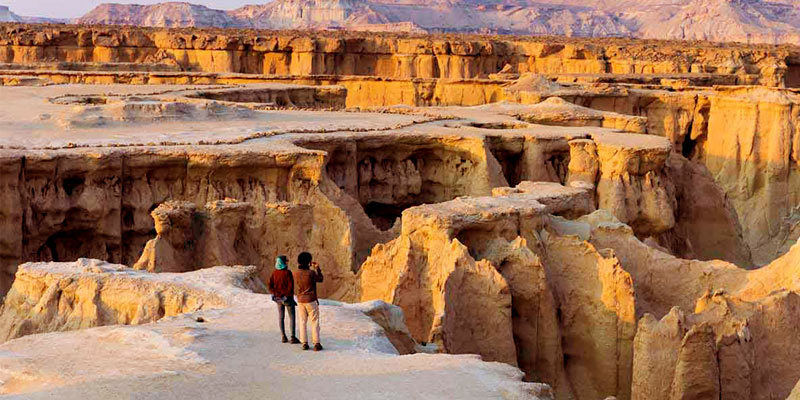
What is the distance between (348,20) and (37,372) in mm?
179650

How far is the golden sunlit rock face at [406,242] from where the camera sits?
10.1m

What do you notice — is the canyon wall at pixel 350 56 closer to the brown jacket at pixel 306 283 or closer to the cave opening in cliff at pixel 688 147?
the cave opening in cliff at pixel 688 147

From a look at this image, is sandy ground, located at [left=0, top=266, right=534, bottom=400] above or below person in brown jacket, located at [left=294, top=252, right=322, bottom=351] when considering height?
below

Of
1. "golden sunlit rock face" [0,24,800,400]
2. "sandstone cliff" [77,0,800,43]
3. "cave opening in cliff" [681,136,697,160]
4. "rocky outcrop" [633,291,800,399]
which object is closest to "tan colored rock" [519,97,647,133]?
"golden sunlit rock face" [0,24,800,400]

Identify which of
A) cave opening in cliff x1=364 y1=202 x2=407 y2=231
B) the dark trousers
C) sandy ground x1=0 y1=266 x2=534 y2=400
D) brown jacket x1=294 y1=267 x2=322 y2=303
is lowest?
cave opening in cliff x1=364 y1=202 x2=407 y2=231

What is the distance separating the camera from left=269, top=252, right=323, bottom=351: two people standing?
9.50 metres

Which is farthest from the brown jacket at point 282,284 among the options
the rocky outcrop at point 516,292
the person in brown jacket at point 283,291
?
the rocky outcrop at point 516,292

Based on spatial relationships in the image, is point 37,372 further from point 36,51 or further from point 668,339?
point 36,51

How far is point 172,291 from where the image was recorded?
37.4 ft

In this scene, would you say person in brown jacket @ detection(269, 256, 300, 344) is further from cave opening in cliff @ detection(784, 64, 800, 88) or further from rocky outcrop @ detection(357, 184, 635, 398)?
cave opening in cliff @ detection(784, 64, 800, 88)

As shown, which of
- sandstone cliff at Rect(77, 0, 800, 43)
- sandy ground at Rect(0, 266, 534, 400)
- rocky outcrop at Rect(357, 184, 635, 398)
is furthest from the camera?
sandstone cliff at Rect(77, 0, 800, 43)

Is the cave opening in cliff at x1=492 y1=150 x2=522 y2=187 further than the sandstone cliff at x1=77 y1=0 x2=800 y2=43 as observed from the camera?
No

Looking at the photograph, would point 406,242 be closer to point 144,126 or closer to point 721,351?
point 721,351

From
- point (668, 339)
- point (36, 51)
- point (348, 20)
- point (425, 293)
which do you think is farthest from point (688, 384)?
point (348, 20)
